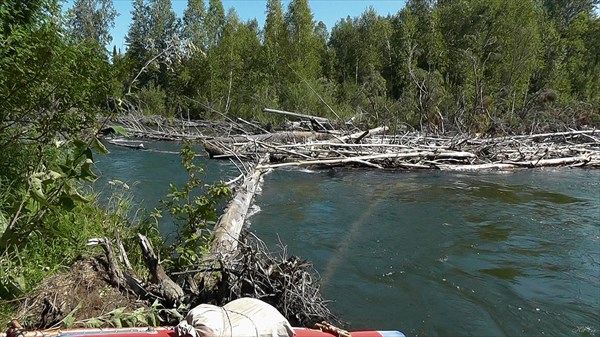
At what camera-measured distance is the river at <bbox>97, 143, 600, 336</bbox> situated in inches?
189

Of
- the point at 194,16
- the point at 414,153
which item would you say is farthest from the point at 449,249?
the point at 194,16

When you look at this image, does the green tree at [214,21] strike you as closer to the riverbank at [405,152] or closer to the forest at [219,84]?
the forest at [219,84]

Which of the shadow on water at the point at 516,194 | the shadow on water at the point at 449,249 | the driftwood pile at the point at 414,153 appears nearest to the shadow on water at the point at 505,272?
the shadow on water at the point at 449,249

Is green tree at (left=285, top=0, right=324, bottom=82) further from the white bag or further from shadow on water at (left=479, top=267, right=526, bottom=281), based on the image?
the white bag

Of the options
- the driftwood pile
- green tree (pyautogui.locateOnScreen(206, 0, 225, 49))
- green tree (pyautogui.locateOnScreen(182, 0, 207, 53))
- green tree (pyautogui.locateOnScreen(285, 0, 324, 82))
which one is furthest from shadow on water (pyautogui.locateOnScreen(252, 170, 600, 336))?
green tree (pyautogui.locateOnScreen(182, 0, 207, 53))

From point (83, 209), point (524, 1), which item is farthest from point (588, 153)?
point (524, 1)

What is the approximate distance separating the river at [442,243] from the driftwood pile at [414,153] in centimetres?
58

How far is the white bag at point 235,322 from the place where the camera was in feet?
9.21

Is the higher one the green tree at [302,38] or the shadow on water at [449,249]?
the green tree at [302,38]

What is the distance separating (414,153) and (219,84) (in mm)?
25011

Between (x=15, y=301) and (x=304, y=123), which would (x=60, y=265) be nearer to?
(x=15, y=301)

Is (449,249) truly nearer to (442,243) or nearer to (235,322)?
(442,243)

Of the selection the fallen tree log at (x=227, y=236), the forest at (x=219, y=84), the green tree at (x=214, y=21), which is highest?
the green tree at (x=214, y=21)

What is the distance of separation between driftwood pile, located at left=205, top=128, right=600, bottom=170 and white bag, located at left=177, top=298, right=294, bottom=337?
27.8ft
